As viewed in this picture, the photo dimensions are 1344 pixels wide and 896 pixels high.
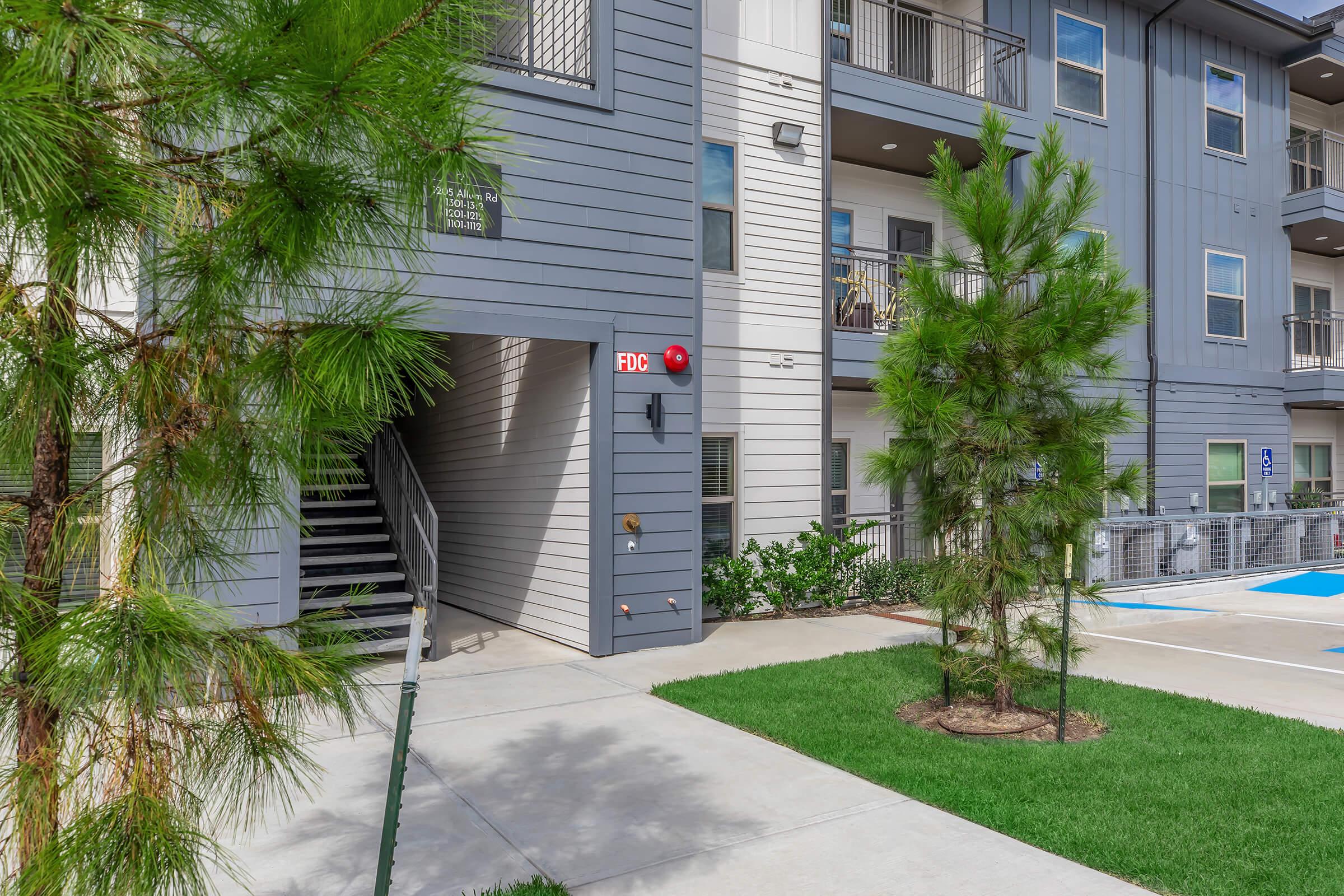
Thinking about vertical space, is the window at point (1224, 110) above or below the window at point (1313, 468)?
above

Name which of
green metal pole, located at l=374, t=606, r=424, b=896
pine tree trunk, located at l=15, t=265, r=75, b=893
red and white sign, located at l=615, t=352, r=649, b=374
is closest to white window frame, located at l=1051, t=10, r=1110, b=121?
red and white sign, located at l=615, t=352, r=649, b=374

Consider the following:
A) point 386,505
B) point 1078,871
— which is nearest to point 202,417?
point 1078,871

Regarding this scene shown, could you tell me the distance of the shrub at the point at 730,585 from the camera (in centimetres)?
936

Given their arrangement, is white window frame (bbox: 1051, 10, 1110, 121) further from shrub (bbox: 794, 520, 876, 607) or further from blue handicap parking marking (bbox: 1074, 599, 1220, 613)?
shrub (bbox: 794, 520, 876, 607)

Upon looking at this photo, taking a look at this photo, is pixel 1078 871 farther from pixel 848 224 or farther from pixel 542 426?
pixel 848 224

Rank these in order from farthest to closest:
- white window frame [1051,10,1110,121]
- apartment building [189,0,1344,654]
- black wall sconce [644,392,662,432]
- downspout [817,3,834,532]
A: white window frame [1051,10,1110,121] → downspout [817,3,834,532] → black wall sconce [644,392,662,432] → apartment building [189,0,1344,654]

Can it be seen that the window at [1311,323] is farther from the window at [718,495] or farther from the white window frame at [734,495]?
the window at [718,495]

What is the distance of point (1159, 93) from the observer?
44.6 feet

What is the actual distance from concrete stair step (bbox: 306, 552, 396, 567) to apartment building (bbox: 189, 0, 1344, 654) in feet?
0.26

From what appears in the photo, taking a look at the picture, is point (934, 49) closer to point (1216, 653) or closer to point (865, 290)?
point (865, 290)

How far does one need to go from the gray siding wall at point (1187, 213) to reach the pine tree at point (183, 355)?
12211mm

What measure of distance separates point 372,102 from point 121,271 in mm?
634

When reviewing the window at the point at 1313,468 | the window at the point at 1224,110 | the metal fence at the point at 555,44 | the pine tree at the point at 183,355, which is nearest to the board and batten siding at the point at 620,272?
the metal fence at the point at 555,44

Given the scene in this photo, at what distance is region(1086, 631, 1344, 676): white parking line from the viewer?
24.0ft
